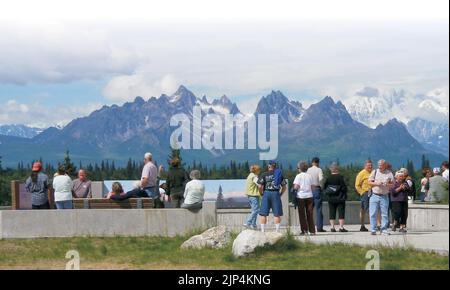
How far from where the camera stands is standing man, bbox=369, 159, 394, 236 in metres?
20.9

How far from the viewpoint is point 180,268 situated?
17094 millimetres

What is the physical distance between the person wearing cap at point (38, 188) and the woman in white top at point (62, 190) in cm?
38

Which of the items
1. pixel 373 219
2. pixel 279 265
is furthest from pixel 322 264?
pixel 373 219

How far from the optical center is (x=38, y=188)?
22.5m

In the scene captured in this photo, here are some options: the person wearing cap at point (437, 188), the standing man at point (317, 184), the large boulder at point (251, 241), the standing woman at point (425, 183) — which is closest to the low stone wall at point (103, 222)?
the standing man at point (317, 184)

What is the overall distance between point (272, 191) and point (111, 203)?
3475 mm

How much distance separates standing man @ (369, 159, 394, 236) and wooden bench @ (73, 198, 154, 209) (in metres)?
4.58

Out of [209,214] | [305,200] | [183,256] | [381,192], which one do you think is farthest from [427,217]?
[183,256]

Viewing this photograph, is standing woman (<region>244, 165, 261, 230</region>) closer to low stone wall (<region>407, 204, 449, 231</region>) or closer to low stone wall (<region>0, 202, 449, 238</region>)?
low stone wall (<region>0, 202, 449, 238</region>)

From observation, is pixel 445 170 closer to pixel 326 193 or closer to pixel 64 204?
pixel 326 193

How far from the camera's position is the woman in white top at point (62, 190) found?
2212 centimetres

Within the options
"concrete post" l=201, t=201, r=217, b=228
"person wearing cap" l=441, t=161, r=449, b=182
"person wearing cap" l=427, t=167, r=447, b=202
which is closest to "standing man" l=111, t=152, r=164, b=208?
→ "concrete post" l=201, t=201, r=217, b=228
